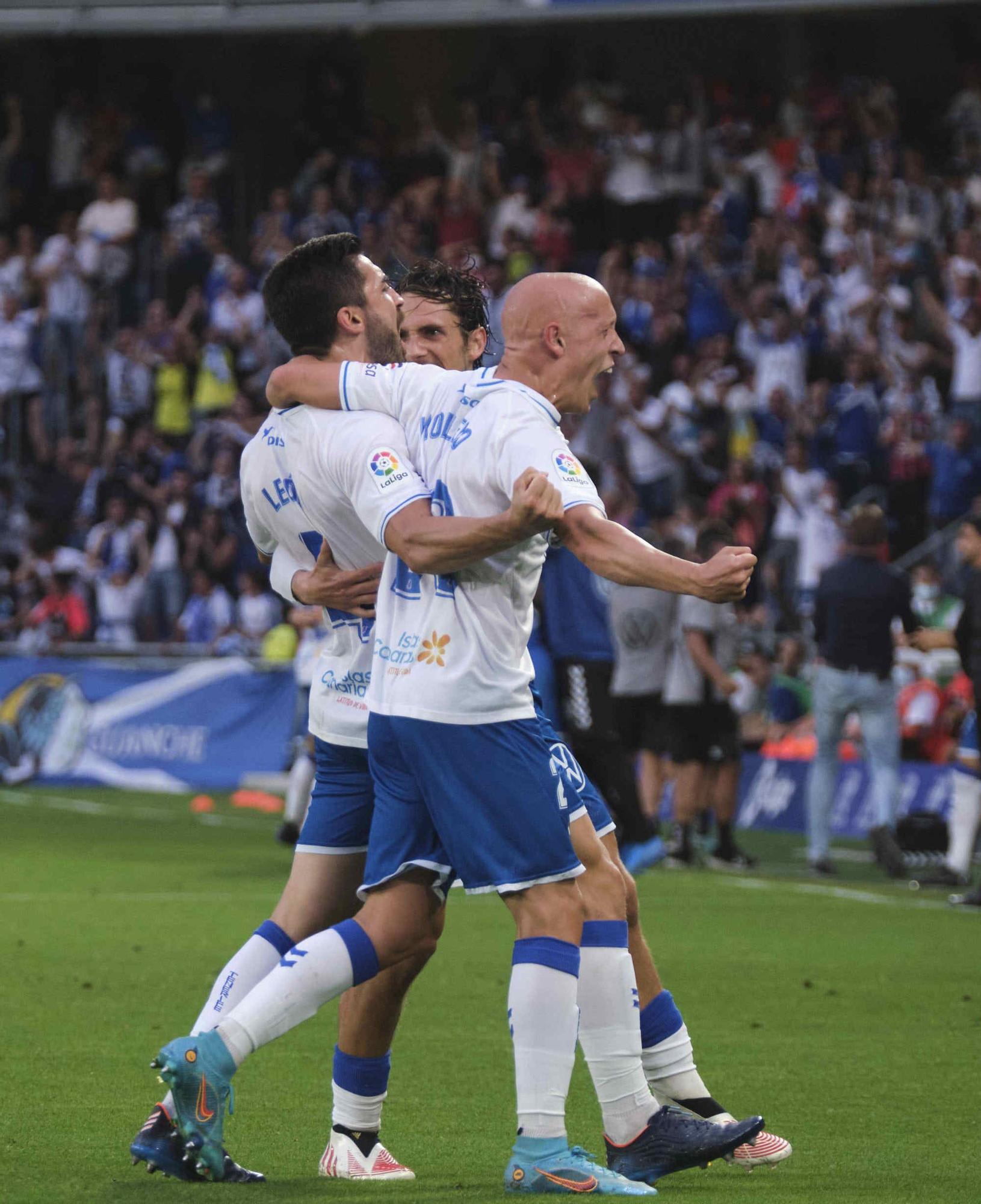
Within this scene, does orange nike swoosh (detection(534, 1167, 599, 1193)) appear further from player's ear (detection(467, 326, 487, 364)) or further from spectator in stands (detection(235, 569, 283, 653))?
spectator in stands (detection(235, 569, 283, 653))

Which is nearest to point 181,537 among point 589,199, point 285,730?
point 285,730

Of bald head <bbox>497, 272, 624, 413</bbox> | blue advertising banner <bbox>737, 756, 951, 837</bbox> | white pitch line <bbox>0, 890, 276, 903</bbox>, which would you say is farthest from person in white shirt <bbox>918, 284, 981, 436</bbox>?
bald head <bbox>497, 272, 624, 413</bbox>

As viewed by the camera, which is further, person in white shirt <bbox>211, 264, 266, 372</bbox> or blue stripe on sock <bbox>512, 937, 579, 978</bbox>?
person in white shirt <bbox>211, 264, 266, 372</bbox>

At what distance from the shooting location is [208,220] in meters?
26.1

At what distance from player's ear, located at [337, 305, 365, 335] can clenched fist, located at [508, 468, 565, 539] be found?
96cm

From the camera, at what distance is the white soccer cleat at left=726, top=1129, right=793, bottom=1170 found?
5281 mm

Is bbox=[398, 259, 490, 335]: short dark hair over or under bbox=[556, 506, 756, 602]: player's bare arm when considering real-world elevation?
over

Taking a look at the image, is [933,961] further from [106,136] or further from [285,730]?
[106,136]

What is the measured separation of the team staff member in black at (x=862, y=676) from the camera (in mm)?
13602

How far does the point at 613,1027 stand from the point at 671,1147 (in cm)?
34

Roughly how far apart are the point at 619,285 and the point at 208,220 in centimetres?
641

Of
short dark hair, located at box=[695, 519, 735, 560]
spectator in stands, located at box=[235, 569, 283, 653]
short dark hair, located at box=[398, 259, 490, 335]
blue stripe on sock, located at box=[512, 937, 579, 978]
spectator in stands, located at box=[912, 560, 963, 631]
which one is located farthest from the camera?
spectator in stands, located at box=[235, 569, 283, 653]

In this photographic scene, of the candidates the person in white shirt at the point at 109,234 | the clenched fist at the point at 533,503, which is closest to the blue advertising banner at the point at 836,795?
the clenched fist at the point at 533,503

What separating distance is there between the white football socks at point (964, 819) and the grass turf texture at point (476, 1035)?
42 cm
